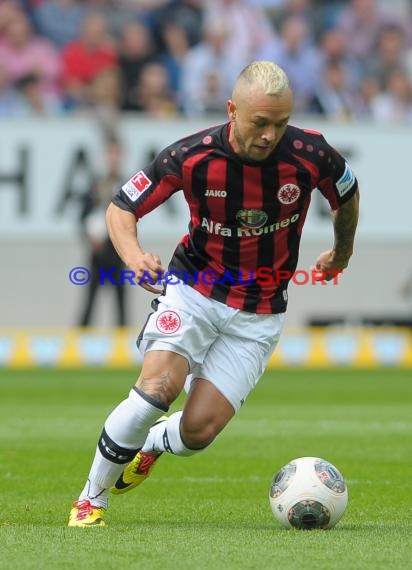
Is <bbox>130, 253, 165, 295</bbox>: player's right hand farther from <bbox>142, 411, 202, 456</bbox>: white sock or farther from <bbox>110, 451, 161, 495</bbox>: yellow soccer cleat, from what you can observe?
<bbox>110, 451, 161, 495</bbox>: yellow soccer cleat

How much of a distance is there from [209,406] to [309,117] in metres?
12.0

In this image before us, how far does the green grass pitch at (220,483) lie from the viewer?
5.26 meters

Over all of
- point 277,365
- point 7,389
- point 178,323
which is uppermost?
point 178,323

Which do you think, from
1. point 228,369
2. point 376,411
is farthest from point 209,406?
point 376,411

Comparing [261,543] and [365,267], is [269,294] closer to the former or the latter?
[261,543]

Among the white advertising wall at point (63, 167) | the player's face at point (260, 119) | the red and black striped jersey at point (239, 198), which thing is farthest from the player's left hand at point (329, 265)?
the white advertising wall at point (63, 167)

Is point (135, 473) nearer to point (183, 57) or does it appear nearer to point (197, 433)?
point (197, 433)

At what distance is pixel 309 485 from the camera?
6160 mm

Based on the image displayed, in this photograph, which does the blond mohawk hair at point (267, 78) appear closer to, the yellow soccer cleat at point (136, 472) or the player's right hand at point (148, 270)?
the player's right hand at point (148, 270)

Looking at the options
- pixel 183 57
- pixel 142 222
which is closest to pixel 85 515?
pixel 142 222

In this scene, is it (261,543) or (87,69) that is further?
(87,69)

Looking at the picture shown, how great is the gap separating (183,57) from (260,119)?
13.0 m

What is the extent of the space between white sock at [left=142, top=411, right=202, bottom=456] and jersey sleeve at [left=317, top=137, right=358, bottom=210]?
1.32 metres

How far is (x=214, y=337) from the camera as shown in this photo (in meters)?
6.61
